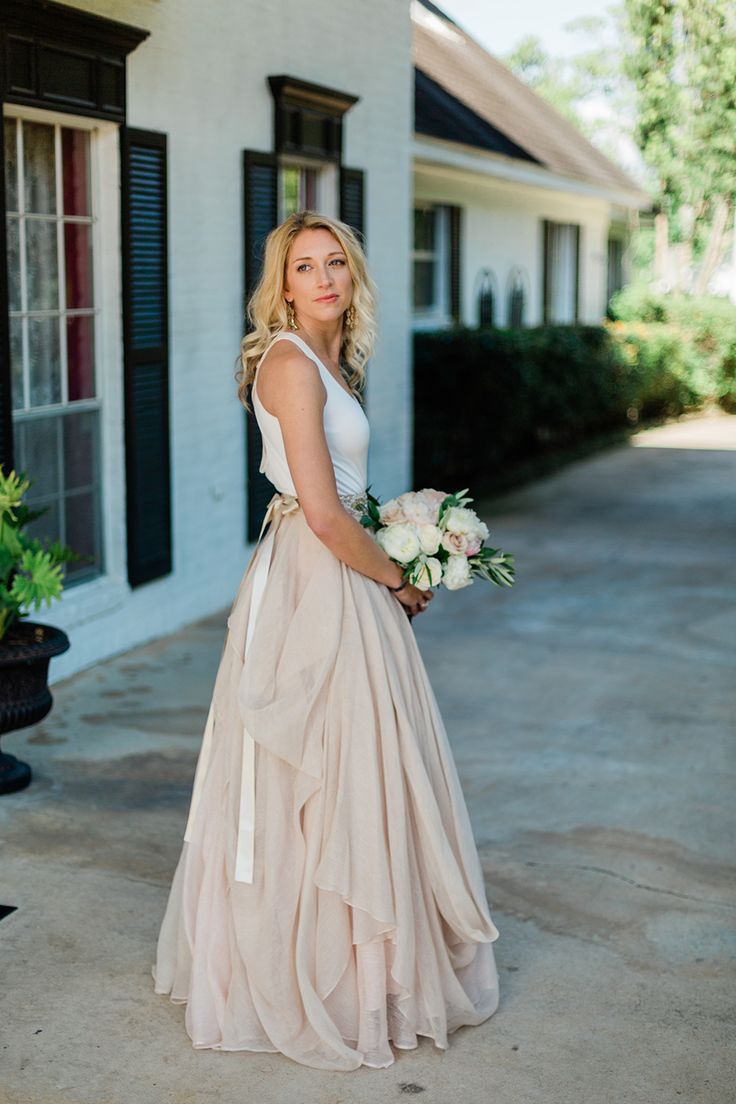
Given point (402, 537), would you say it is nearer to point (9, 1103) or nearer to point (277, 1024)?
point (277, 1024)

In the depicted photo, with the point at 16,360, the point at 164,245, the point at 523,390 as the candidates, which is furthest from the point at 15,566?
the point at 523,390

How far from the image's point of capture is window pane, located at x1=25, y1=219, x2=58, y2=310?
21.0 feet

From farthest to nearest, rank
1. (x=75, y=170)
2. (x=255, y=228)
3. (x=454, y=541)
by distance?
(x=255, y=228) → (x=75, y=170) → (x=454, y=541)

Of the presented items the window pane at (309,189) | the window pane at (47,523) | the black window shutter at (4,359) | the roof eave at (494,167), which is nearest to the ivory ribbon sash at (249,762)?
the black window shutter at (4,359)

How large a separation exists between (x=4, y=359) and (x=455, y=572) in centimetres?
319

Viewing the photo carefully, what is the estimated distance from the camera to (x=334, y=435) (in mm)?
3432

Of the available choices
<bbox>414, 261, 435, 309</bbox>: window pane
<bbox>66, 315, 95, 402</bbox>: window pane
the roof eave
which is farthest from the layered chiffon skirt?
<bbox>414, 261, 435, 309</bbox>: window pane

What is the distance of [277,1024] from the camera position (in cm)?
341

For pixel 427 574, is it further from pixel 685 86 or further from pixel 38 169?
pixel 685 86

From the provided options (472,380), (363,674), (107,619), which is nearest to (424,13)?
(472,380)

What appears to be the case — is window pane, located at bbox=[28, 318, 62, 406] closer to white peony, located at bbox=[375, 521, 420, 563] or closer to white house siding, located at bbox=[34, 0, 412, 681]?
white house siding, located at bbox=[34, 0, 412, 681]

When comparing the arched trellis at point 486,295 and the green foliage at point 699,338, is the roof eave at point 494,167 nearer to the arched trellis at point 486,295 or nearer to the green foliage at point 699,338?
the arched trellis at point 486,295

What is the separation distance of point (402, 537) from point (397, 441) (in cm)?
770

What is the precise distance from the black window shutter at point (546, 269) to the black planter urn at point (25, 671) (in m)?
14.9
